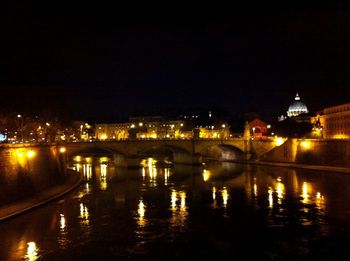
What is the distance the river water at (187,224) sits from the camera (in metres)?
23.6

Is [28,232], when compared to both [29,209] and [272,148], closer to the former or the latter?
[29,209]

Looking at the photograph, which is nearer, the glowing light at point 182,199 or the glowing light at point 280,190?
the glowing light at point 182,199

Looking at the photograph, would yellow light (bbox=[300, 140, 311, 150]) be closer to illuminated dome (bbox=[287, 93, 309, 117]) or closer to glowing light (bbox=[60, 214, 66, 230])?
glowing light (bbox=[60, 214, 66, 230])

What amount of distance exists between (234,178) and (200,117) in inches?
4447

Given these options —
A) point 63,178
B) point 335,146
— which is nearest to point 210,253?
point 63,178

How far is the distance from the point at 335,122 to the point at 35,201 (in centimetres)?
7869

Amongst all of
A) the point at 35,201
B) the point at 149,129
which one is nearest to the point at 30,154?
the point at 35,201

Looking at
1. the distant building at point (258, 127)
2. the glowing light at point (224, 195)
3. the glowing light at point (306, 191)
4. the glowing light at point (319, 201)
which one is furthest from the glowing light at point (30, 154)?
the distant building at point (258, 127)

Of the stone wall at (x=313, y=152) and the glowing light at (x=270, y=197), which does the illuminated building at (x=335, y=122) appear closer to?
the stone wall at (x=313, y=152)

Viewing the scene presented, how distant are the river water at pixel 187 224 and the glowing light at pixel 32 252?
0.16 ft

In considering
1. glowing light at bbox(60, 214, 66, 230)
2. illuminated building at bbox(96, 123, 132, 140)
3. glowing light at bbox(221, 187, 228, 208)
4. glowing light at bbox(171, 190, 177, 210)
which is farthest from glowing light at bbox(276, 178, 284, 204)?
illuminated building at bbox(96, 123, 132, 140)

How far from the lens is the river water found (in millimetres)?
23562

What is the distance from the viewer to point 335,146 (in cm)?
6731

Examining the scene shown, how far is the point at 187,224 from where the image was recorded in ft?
98.0
